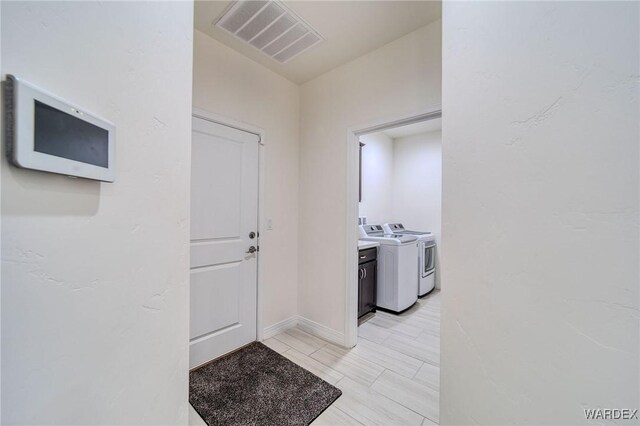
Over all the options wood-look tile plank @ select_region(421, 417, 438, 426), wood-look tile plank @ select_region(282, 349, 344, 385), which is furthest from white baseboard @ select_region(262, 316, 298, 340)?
wood-look tile plank @ select_region(421, 417, 438, 426)

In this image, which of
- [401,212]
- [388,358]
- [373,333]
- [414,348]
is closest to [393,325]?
[373,333]

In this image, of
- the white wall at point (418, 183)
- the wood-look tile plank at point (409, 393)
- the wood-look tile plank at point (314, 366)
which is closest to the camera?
the wood-look tile plank at point (409, 393)

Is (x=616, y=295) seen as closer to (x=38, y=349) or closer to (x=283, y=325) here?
(x=38, y=349)

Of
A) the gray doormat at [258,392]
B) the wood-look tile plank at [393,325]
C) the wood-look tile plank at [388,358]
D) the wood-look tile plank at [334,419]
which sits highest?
the gray doormat at [258,392]

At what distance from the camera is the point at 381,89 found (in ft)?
7.07

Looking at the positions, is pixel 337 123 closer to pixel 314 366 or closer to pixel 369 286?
pixel 369 286

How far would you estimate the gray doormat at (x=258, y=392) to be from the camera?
147cm

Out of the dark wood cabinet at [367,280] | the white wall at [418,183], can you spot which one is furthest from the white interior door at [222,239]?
the white wall at [418,183]

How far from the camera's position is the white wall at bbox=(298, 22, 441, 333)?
195 centimetres

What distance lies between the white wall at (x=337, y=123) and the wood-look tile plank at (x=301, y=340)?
0.57 ft

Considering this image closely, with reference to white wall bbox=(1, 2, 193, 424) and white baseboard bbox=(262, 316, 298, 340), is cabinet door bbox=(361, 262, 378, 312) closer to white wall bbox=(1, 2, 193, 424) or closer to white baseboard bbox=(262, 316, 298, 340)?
white baseboard bbox=(262, 316, 298, 340)

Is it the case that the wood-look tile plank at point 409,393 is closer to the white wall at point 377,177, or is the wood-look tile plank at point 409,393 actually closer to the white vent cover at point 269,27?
the white wall at point 377,177

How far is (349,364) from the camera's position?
2.02m

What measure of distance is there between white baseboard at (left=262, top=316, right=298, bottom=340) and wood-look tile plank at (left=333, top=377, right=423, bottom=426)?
0.94m
